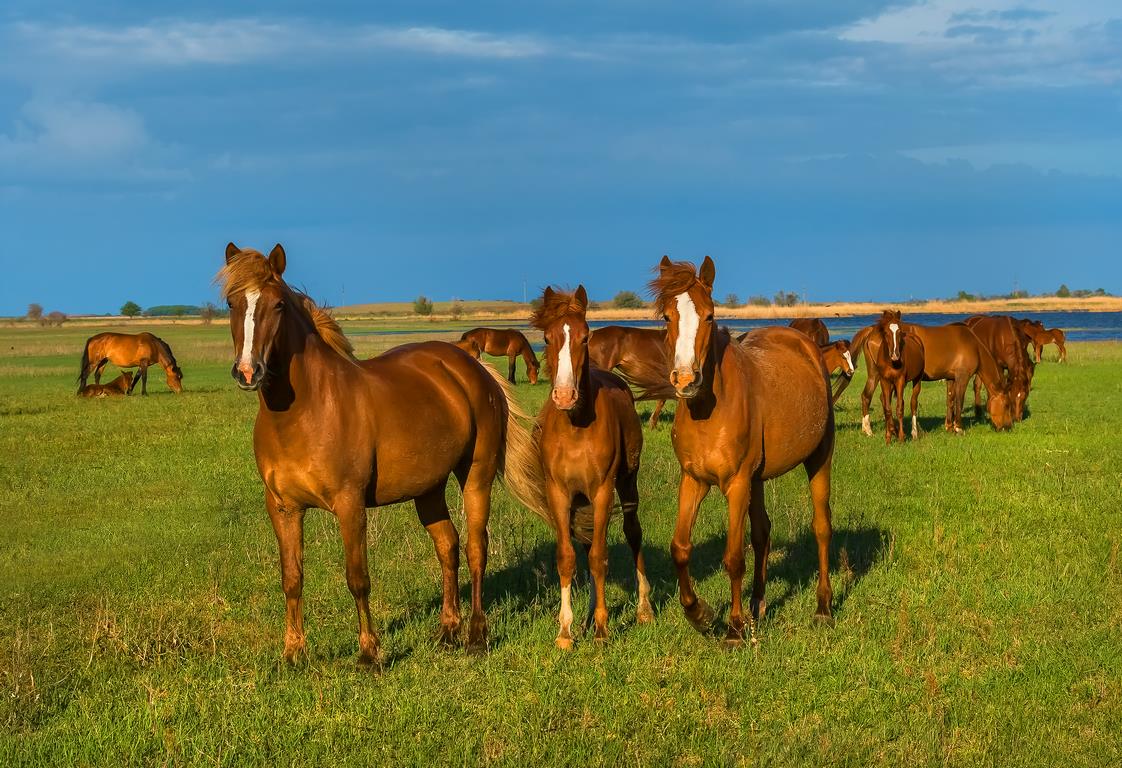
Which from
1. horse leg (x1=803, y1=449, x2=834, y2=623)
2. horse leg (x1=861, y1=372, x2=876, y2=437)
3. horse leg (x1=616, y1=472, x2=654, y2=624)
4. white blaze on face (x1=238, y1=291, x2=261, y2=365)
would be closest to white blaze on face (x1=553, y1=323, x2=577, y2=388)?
horse leg (x1=616, y1=472, x2=654, y2=624)

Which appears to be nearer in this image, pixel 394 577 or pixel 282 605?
pixel 282 605

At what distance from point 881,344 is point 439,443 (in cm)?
1316

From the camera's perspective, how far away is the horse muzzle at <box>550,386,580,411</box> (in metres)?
6.84

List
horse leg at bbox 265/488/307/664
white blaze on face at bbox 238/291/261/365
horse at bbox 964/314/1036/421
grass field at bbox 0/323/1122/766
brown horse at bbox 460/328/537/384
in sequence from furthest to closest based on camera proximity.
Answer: brown horse at bbox 460/328/537/384, horse at bbox 964/314/1036/421, horse leg at bbox 265/488/307/664, white blaze on face at bbox 238/291/261/365, grass field at bbox 0/323/1122/766

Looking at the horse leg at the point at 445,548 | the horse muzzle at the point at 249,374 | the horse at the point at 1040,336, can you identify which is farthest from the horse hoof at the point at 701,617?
the horse at the point at 1040,336

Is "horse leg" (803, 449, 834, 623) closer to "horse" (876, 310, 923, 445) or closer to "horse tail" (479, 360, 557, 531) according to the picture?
"horse tail" (479, 360, 557, 531)

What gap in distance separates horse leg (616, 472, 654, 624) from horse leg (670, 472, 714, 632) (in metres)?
0.62

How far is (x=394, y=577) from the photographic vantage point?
9.08m

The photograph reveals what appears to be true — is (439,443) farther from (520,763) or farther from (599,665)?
(520,763)

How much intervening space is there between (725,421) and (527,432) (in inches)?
74.8

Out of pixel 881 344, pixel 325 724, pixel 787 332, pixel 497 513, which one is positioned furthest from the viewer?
pixel 881 344

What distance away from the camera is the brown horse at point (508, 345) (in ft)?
112

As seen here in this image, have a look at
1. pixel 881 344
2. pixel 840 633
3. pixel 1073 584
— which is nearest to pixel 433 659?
pixel 840 633

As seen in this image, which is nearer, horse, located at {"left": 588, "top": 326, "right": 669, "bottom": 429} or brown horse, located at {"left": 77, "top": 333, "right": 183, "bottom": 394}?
horse, located at {"left": 588, "top": 326, "right": 669, "bottom": 429}
